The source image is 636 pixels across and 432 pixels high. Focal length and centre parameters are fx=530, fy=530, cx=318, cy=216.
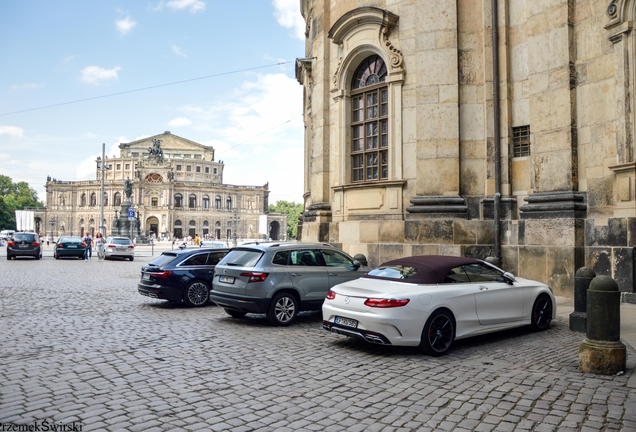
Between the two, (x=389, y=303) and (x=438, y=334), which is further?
(x=438, y=334)

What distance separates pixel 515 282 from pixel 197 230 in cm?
13401

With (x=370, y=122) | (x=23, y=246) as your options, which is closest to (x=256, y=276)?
(x=370, y=122)

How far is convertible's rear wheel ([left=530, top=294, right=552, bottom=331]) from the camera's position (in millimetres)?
9227

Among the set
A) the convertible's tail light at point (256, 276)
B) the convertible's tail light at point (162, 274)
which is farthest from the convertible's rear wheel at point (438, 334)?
the convertible's tail light at point (162, 274)

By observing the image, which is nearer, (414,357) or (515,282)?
(414,357)

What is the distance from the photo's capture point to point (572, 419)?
16.4 feet

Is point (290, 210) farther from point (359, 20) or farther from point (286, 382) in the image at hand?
point (286, 382)

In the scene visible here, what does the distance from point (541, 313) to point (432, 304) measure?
289 centimetres

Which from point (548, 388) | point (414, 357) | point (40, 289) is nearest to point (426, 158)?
point (414, 357)

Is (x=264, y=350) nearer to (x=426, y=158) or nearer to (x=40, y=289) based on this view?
(x=426, y=158)

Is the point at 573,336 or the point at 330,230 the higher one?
the point at 330,230

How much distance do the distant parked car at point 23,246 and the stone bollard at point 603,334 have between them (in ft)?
111

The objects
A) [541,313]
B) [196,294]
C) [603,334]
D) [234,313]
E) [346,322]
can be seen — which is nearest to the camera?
[603,334]

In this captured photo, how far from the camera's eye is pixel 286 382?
6.25 meters
